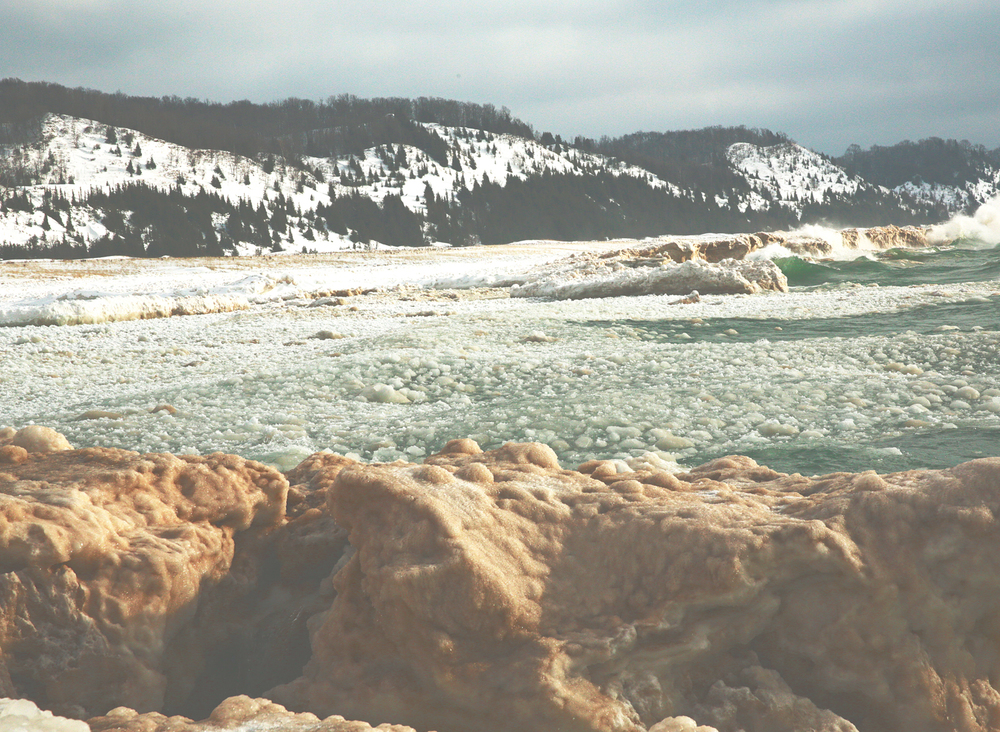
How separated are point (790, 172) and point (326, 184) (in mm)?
120548

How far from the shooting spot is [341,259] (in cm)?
3459

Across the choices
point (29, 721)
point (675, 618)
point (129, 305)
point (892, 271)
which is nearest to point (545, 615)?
point (675, 618)

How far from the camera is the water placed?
188 inches

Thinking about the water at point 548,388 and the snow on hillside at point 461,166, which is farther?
the snow on hillside at point 461,166

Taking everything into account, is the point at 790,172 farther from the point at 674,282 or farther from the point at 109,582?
the point at 109,582

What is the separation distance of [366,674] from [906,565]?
4.58 ft

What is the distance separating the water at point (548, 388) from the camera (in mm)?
4785

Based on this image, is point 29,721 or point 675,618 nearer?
point 29,721

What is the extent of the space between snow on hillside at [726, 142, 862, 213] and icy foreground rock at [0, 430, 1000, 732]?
122300mm

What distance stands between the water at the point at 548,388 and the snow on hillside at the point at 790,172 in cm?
11619

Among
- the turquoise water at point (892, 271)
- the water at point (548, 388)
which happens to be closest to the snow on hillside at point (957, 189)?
the turquoise water at point (892, 271)

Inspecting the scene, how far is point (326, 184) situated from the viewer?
71.9 meters

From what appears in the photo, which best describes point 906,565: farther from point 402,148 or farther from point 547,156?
point 547,156

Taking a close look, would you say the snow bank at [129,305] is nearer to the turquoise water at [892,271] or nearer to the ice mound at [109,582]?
the ice mound at [109,582]
